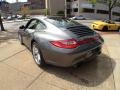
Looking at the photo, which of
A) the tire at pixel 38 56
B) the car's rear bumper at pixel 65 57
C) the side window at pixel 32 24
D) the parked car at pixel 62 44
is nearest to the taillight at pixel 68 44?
the parked car at pixel 62 44

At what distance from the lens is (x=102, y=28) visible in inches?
604

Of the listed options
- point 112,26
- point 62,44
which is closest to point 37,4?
point 112,26

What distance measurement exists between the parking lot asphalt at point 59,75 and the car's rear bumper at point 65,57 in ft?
1.12

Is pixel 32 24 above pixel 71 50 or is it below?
above

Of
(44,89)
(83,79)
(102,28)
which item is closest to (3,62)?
(44,89)

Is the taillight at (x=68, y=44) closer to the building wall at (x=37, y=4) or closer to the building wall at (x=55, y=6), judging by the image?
the building wall at (x=55, y=6)

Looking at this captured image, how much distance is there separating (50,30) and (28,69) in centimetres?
118

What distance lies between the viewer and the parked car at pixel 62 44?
4.26 m

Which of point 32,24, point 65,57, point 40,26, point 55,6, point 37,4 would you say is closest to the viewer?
point 65,57

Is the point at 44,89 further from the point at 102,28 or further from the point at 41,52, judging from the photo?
the point at 102,28

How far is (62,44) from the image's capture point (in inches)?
169

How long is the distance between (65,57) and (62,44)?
31 cm

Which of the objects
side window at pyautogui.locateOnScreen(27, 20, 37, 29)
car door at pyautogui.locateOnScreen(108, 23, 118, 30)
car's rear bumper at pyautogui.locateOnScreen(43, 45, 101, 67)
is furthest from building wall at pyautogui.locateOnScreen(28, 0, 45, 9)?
car's rear bumper at pyautogui.locateOnScreen(43, 45, 101, 67)

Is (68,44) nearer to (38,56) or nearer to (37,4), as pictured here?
(38,56)
